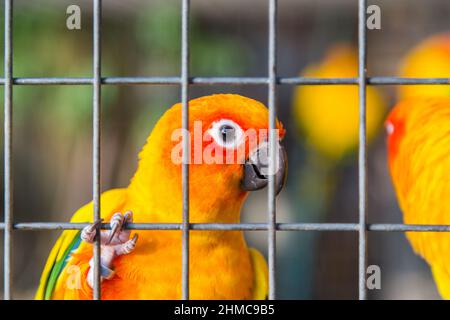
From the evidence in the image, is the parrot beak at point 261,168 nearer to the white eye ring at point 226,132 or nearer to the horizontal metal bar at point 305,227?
the white eye ring at point 226,132

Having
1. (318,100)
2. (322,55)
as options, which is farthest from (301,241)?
(322,55)

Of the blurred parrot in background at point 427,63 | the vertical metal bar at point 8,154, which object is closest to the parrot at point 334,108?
the blurred parrot in background at point 427,63

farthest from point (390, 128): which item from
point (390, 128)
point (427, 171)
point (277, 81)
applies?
point (277, 81)

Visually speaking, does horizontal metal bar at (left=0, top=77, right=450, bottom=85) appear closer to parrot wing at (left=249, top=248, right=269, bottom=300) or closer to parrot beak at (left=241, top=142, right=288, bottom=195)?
parrot beak at (left=241, top=142, right=288, bottom=195)

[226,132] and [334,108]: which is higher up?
[334,108]

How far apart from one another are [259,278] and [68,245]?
1.40ft

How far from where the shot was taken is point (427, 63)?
195 cm

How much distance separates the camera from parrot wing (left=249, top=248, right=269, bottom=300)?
129cm

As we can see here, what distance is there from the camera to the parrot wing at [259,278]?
1286 mm

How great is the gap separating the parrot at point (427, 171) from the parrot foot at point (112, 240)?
734 millimetres

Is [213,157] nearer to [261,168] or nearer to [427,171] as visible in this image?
[261,168]

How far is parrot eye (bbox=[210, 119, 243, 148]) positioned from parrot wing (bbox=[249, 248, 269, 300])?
35 centimetres

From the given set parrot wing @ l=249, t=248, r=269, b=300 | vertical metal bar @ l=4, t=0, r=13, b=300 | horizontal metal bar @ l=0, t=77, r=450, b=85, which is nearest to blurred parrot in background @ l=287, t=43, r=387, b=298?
parrot wing @ l=249, t=248, r=269, b=300

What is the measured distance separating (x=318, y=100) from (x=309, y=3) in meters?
0.36
